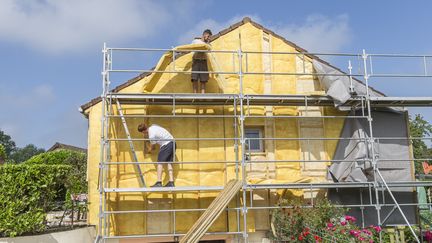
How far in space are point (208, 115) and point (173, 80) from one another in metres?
1.23

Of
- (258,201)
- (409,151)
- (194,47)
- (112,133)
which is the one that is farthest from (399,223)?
(112,133)

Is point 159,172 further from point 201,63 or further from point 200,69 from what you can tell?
point 201,63

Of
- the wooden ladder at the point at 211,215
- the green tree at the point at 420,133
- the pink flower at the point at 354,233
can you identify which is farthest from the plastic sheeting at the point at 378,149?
the green tree at the point at 420,133

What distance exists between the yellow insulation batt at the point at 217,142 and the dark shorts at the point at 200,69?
21cm

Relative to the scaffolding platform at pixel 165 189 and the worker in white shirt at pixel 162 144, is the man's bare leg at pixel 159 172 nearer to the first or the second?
the worker in white shirt at pixel 162 144

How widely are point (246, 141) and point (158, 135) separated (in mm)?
2161

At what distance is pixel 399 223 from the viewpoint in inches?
413

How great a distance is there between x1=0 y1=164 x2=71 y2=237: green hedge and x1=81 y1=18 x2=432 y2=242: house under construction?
3.60ft

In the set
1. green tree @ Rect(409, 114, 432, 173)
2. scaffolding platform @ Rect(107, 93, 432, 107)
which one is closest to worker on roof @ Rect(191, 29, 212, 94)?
scaffolding platform @ Rect(107, 93, 432, 107)

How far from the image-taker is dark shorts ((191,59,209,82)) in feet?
34.1

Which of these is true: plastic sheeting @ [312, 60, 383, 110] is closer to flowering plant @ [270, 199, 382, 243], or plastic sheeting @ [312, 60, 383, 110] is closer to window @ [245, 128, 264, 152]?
window @ [245, 128, 264, 152]

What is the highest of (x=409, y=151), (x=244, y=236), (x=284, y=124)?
(x=284, y=124)

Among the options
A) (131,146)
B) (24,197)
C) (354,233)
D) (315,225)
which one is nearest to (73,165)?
(131,146)

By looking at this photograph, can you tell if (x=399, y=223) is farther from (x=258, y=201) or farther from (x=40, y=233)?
(x=40, y=233)
